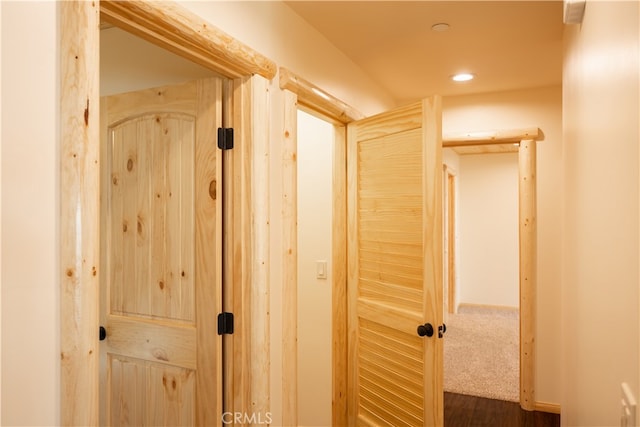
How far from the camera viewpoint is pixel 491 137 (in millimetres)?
3721

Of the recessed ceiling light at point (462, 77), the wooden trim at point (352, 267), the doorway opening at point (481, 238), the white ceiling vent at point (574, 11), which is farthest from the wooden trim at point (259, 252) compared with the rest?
the doorway opening at point (481, 238)

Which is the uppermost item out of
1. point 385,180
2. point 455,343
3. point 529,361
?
point 385,180

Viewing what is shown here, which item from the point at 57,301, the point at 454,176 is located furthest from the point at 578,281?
the point at 454,176

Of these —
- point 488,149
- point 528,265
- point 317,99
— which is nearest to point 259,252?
point 317,99

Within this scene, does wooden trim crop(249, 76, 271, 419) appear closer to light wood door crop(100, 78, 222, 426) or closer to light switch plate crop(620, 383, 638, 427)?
light wood door crop(100, 78, 222, 426)

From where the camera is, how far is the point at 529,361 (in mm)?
3512

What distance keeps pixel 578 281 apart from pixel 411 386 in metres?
1.12

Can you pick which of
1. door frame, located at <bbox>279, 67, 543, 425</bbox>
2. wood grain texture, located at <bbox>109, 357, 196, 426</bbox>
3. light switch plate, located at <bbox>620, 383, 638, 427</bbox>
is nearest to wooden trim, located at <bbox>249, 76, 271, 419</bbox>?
door frame, located at <bbox>279, 67, 543, 425</bbox>

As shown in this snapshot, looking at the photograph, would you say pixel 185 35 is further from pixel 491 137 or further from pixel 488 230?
pixel 488 230

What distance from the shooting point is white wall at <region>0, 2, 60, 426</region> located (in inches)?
41.1

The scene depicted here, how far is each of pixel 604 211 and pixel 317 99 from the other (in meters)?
1.56

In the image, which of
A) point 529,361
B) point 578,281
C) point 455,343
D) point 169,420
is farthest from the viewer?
A: point 455,343

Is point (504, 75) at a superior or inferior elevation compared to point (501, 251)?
superior

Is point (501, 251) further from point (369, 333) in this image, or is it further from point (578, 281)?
point (578, 281)
